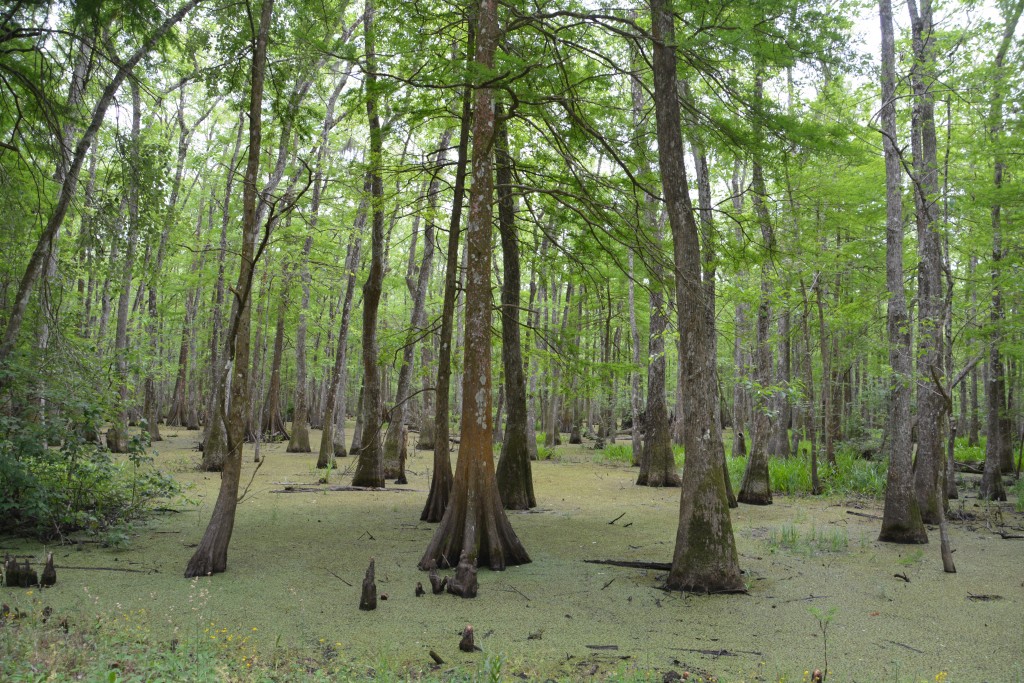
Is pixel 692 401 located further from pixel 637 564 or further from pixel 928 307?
pixel 928 307

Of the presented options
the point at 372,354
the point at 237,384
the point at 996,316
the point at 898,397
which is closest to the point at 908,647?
the point at 898,397

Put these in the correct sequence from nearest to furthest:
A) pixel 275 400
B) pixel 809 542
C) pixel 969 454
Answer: pixel 809 542 → pixel 969 454 → pixel 275 400

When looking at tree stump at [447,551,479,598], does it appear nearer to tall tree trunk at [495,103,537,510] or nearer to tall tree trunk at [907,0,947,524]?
tall tree trunk at [495,103,537,510]

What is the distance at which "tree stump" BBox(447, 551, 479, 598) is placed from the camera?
18.4 feet

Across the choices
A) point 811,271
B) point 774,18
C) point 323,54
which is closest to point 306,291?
point 323,54

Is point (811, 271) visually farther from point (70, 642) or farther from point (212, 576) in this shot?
point (70, 642)

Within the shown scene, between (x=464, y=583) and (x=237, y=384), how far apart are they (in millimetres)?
2888

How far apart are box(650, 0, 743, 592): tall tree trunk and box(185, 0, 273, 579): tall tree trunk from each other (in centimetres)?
397

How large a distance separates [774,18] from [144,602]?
7.30m

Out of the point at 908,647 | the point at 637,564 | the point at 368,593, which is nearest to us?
the point at 908,647

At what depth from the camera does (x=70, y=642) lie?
3963 mm

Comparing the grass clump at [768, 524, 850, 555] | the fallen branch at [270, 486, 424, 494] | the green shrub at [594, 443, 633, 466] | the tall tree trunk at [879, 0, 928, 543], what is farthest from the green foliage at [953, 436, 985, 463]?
the fallen branch at [270, 486, 424, 494]

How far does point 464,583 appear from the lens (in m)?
5.65

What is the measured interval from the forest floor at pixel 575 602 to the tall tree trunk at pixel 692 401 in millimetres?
294
